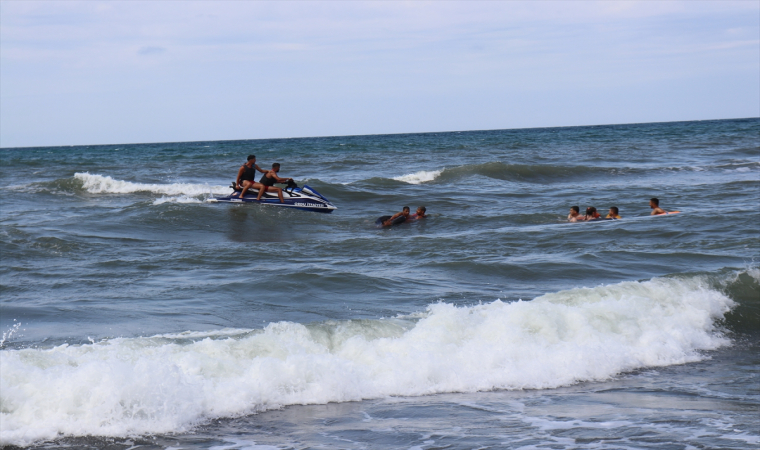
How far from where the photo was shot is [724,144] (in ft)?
158

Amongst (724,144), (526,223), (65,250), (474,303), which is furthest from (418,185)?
(724,144)

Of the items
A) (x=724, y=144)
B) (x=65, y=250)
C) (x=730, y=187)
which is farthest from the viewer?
(x=724, y=144)

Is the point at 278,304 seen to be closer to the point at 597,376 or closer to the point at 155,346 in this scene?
the point at 155,346

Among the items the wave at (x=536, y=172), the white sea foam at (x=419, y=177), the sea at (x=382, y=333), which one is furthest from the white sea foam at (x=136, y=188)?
the wave at (x=536, y=172)

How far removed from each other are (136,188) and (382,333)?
21678 mm

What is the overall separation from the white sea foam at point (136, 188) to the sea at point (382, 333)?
23.8 feet

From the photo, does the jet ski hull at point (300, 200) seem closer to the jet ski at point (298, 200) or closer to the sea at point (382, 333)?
the jet ski at point (298, 200)

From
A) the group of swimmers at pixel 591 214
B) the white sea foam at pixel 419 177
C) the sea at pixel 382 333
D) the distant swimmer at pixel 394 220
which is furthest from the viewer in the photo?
the white sea foam at pixel 419 177

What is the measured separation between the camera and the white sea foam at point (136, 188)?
2566cm

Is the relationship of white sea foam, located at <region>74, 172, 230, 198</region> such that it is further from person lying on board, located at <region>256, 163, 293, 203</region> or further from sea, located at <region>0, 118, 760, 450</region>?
sea, located at <region>0, 118, 760, 450</region>

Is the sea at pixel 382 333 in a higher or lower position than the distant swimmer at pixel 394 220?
lower

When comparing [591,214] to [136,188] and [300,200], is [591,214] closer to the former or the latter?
[300,200]

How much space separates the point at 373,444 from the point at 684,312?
200 inches

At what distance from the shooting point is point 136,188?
2717 cm
